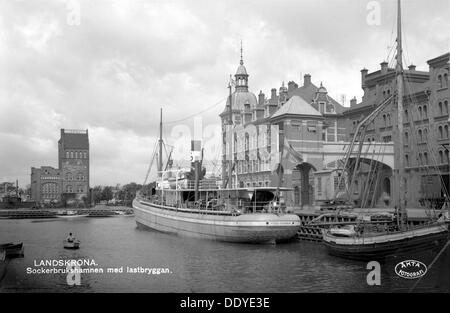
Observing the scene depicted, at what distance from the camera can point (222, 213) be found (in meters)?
40.3

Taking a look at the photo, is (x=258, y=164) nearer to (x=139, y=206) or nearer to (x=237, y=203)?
(x=139, y=206)

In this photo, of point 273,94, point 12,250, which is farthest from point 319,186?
point 12,250

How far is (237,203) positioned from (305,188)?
19.3 metres

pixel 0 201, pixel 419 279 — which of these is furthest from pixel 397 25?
pixel 0 201

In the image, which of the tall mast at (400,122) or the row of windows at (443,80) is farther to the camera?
the row of windows at (443,80)

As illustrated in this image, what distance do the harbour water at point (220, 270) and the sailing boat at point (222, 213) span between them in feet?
3.95

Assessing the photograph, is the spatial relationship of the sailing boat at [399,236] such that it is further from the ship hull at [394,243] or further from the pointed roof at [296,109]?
the pointed roof at [296,109]

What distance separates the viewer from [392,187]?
51.1 meters

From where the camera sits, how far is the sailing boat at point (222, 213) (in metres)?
37.5

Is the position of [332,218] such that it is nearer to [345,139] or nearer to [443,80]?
[443,80]

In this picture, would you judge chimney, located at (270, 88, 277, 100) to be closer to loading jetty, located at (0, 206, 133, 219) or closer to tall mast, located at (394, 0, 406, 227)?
loading jetty, located at (0, 206, 133, 219)
